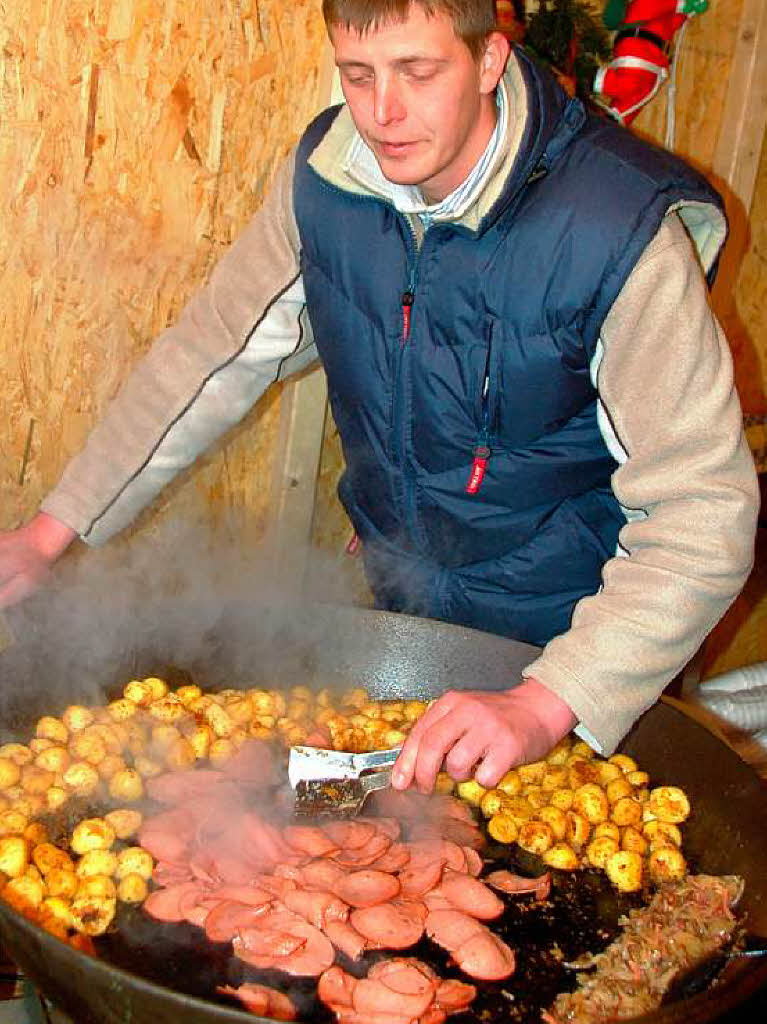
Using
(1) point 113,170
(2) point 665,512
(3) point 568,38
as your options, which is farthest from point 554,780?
(3) point 568,38

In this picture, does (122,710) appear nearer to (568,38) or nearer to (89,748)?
(89,748)

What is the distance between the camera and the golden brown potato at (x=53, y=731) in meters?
1.67

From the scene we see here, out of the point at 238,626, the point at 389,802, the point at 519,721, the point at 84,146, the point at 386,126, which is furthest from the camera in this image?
the point at 84,146

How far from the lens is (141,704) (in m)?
1.75

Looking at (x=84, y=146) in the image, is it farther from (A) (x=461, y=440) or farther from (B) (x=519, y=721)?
(B) (x=519, y=721)

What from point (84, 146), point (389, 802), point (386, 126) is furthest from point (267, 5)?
point (389, 802)

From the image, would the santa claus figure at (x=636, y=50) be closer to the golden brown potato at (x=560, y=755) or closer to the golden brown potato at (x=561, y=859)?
the golden brown potato at (x=560, y=755)

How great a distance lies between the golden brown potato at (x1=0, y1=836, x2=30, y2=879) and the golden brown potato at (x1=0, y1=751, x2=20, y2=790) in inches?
5.9

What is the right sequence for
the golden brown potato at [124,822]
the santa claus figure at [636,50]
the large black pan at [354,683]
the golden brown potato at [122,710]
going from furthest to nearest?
the santa claus figure at [636,50] → the golden brown potato at [122,710] → the golden brown potato at [124,822] → the large black pan at [354,683]

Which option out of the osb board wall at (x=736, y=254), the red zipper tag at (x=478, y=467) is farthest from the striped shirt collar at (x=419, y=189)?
the osb board wall at (x=736, y=254)

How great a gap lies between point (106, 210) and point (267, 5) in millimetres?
603

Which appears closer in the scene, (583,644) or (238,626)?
(583,644)

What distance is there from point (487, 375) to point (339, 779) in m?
0.65

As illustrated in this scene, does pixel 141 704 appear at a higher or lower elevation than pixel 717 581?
lower
